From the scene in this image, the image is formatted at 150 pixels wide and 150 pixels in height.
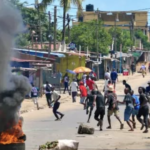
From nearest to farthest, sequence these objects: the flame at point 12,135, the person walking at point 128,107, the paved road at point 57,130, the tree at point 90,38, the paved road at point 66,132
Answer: the flame at point 12,135
the paved road at point 66,132
the paved road at point 57,130
the person walking at point 128,107
the tree at point 90,38

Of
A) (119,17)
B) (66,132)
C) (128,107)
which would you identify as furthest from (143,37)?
(66,132)

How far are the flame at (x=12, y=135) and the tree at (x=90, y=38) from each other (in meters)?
61.8

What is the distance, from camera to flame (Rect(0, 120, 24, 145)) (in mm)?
13273

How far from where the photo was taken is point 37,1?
52.0 metres

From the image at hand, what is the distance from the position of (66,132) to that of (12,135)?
8909 millimetres

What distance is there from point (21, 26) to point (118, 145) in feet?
21.9

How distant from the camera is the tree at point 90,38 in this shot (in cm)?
7600

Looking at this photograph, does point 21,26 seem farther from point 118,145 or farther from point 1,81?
point 118,145

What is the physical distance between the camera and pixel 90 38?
76.1 m

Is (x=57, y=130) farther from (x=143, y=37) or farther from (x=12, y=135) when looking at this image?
(x=143, y=37)

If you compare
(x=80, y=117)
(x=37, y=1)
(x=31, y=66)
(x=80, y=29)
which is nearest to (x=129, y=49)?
(x=80, y=29)

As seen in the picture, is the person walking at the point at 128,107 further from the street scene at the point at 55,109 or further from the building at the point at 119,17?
the building at the point at 119,17

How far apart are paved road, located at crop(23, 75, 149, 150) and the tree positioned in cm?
4601

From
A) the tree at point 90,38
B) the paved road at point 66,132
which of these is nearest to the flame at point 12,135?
the paved road at point 66,132
